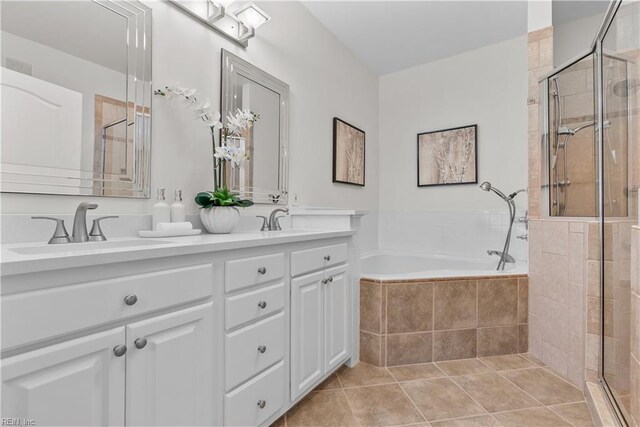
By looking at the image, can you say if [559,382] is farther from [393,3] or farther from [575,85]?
[393,3]

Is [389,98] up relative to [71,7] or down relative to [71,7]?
up

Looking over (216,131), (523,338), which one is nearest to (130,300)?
(216,131)

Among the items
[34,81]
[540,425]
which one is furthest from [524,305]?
[34,81]

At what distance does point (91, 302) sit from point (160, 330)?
0.72ft

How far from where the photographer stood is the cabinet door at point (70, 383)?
2.31 feet

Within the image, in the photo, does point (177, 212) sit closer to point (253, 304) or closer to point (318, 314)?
point (253, 304)

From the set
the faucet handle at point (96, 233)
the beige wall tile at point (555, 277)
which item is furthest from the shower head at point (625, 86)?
the faucet handle at point (96, 233)

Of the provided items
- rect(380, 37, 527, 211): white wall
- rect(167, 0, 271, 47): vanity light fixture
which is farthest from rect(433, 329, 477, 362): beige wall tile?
rect(167, 0, 271, 47): vanity light fixture

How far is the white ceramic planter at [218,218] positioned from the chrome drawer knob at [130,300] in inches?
28.3

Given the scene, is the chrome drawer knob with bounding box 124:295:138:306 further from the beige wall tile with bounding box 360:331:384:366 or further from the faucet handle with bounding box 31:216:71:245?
the beige wall tile with bounding box 360:331:384:366

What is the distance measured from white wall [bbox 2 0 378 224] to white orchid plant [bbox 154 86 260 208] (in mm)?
62

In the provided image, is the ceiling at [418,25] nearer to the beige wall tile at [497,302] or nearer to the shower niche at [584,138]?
the shower niche at [584,138]

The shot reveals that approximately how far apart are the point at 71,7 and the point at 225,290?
4.10ft

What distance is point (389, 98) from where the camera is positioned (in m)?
3.68
